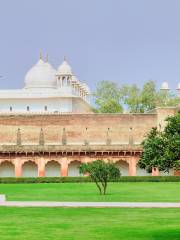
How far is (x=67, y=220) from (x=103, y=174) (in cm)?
1662

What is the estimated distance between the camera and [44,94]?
3339 inches

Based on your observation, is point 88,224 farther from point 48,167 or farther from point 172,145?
point 48,167

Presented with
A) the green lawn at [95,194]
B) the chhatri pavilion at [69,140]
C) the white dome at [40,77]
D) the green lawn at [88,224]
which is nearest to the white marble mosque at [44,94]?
the white dome at [40,77]

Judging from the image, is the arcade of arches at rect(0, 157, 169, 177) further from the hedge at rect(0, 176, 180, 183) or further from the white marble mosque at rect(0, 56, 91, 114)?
the white marble mosque at rect(0, 56, 91, 114)

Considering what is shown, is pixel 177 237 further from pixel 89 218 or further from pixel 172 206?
pixel 172 206

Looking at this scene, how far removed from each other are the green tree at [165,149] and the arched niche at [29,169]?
5128 cm

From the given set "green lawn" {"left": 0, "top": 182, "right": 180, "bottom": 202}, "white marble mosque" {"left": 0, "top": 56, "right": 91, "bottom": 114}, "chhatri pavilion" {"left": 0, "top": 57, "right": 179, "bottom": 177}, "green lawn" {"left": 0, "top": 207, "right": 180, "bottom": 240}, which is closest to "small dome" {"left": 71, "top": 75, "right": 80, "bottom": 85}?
"white marble mosque" {"left": 0, "top": 56, "right": 91, "bottom": 114}

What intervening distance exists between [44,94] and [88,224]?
63477 mm

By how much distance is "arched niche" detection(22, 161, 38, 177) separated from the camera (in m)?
71.2

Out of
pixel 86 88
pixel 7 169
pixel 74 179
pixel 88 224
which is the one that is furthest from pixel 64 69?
pixel 88 224

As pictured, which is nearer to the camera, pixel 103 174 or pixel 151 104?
pixel 103 174

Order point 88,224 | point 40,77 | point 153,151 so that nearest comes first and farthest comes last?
point 153,151
point 88,224
point 40,77

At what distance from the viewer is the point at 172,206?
2847 centimetres

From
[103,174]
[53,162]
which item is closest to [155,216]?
[103,174]
